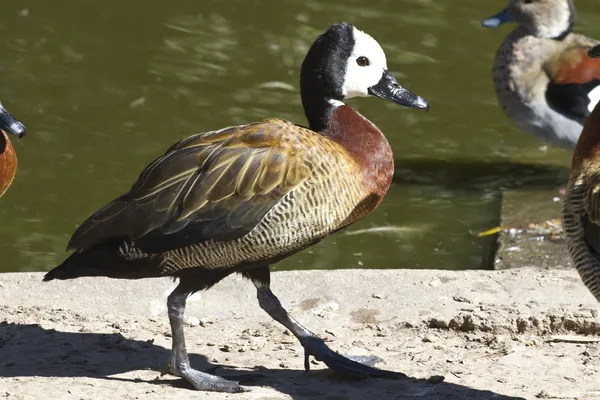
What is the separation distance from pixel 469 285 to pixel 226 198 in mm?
1529

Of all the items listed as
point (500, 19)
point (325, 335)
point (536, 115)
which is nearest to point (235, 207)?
point (325, 335)

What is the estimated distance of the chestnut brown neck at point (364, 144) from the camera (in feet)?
14.9

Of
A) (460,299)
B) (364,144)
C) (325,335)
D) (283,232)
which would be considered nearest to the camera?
(283,232)

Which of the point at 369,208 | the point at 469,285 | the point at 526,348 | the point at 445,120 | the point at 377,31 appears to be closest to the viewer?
the point at 369,208

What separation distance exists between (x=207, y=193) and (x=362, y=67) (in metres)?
0.86

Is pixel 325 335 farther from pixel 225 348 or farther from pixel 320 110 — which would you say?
pixel 320 110

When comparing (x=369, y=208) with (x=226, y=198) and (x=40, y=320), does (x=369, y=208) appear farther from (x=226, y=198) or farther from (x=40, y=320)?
(x=40, y=320)

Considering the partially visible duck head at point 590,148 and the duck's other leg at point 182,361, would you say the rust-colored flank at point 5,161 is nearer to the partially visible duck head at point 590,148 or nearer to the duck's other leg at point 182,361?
the duck's other leg at point 182,361

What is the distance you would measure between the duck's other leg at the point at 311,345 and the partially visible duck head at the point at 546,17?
4.15 metres

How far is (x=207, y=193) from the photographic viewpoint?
14.3 ft

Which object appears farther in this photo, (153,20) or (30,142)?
→ (153,20)

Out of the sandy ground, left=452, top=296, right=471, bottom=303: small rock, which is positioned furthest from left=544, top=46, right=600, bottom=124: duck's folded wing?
left=452, top=296, right=471, bottom=303: small rock

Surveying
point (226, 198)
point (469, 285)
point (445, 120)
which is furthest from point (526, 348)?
point (445, 120)

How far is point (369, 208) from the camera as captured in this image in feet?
14.9
